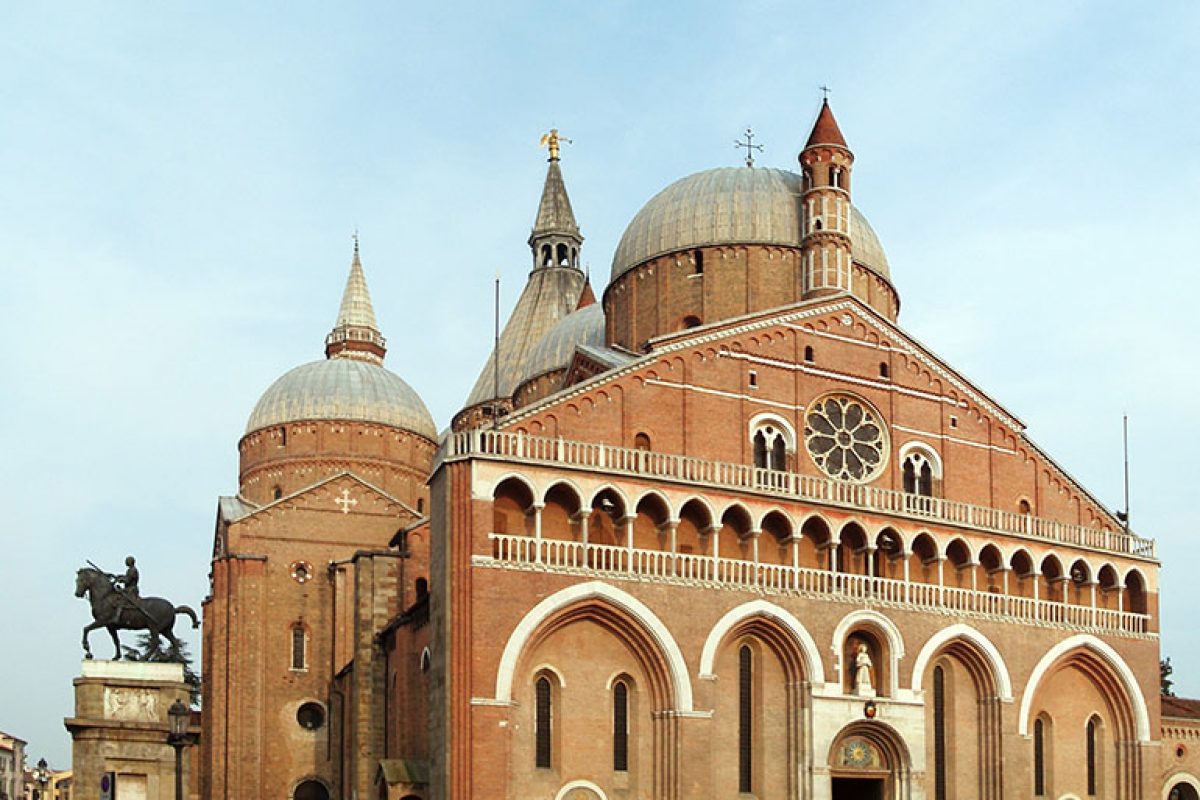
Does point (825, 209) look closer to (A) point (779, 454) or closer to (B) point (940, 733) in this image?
(A) point (779, 454)

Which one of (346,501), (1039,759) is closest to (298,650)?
(346,501)

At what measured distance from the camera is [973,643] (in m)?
42.3

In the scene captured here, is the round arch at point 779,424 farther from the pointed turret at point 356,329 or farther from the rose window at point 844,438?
the pointed turret at point 356,329

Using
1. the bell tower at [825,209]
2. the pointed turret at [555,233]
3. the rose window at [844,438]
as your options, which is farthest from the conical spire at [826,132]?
the pointed turret at [555,233]

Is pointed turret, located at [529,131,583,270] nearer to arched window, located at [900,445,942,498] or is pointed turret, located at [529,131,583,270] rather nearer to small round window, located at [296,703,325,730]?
small round window, located at [296,703,325,730]

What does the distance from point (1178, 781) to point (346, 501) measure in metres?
28.2

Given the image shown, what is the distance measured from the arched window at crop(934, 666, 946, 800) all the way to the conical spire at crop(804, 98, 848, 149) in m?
15.3

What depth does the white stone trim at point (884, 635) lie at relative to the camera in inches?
1576

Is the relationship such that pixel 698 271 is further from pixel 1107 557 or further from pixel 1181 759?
pixel 1181 759

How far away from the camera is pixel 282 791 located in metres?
51.8

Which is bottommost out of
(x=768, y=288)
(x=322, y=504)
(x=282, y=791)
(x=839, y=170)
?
(x=282, y=791)

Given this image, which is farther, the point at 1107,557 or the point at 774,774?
the point at 1107,557

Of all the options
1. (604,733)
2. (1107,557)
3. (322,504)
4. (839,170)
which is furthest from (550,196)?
(604,733)

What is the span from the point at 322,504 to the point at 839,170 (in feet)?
69.0
